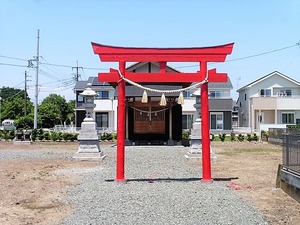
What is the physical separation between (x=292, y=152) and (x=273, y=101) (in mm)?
31998

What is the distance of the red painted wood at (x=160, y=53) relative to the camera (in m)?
9.74

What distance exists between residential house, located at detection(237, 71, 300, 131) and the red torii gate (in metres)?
30.1

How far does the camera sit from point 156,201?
7312 mm

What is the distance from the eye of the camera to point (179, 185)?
9.16 metres

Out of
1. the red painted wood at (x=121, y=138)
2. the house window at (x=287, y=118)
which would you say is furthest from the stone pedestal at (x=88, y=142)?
the house window at (x=287, y=118)

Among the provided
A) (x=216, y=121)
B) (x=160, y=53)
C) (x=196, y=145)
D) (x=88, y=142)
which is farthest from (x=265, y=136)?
(x=160, y=53)

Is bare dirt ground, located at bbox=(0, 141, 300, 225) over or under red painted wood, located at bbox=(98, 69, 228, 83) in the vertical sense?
under

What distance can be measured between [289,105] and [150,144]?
20636 millimetres

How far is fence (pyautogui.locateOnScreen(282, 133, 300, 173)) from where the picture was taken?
7.98m

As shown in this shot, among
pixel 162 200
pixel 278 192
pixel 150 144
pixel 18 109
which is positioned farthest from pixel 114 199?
pixel 18 109

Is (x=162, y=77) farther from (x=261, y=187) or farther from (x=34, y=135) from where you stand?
(x=34, y=135)

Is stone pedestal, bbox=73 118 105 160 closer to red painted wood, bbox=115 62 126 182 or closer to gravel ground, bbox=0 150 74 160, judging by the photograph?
gravel ground, bbox=0 150 74 160

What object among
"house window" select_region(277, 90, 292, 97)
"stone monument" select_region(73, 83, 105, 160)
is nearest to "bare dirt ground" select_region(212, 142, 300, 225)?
"stone monument" select_region(73, 83, 105, 160)

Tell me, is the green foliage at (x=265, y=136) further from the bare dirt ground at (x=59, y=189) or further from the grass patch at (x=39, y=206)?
the grass patch at (x=39, y=206)
